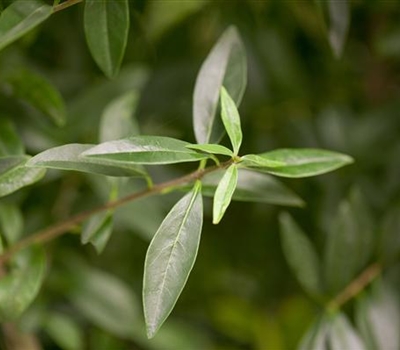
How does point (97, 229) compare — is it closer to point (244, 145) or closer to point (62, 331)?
point (62, 331)

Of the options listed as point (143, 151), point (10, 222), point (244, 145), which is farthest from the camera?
point (244, 145)

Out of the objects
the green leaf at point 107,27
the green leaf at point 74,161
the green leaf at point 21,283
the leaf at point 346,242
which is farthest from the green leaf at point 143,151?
the leaf at point 346,242

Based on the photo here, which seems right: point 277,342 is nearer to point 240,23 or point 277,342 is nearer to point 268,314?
point 268,314

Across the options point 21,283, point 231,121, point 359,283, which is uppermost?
point 231,121

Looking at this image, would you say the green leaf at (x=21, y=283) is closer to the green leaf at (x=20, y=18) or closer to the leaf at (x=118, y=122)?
the leaf at (x=118, y=122)

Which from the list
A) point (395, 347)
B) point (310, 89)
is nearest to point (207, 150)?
point (395, 347)

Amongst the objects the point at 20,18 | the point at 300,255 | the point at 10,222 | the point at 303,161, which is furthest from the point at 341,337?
the point at 20,18
